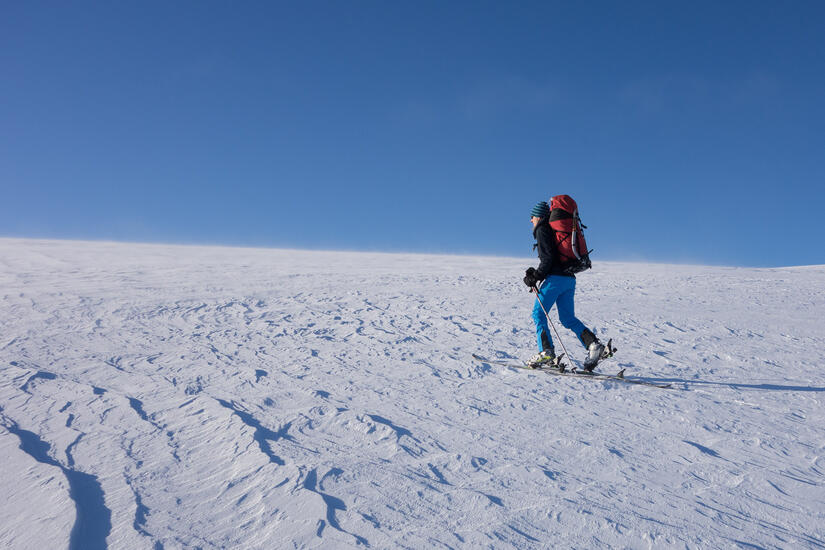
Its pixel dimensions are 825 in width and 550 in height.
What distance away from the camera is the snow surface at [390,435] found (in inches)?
96.0

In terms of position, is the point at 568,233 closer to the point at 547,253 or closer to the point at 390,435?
the point at 547,253

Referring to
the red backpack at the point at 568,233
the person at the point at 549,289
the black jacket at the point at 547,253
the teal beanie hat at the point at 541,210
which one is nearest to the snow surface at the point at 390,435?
the person at the point at 549,289

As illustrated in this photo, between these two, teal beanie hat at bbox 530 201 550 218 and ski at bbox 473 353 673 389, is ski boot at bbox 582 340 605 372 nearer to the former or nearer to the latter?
ski at bbox 473 353 673 389

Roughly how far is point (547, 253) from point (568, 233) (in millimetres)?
322

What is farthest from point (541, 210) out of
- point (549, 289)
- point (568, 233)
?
point (549, 289)

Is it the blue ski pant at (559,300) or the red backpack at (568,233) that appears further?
the blue ski pant at (559,300)

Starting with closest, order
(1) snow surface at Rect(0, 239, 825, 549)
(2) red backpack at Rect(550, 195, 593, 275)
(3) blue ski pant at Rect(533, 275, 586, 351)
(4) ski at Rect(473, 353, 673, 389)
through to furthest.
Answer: (1) snow surface at Rect(0, 239, 825, 549) < (4) ski at Rect(473, 353, 673, 389) < (2) red backpack at Rect(550, 195, 593, 275) < (3) blue ski pant at Rect(533, 275, 586, 351)

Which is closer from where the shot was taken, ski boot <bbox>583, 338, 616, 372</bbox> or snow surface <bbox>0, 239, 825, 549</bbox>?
snow surface <bbox>0, 239, 825, 549</bbox>

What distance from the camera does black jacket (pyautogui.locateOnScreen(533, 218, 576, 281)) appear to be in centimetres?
553

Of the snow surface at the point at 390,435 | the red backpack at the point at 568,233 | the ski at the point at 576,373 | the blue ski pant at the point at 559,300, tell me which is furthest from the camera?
the blue ski pant at the point at 559,300

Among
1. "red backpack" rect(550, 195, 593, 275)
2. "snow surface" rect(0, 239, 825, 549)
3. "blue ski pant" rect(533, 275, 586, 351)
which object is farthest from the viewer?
"blue ski pant" rect(533, 275, 586, 351)

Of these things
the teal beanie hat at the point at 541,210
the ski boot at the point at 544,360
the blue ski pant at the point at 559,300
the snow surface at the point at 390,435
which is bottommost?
the snow surface at the point at 390,435

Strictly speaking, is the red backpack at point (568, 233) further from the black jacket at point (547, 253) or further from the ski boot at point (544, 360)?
the ski boot at point (544, 360)

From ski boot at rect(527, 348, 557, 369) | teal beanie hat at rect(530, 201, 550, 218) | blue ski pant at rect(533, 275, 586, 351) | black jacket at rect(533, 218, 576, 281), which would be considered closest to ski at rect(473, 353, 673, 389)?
ski boot at rect(527, 348, 557, 369)
